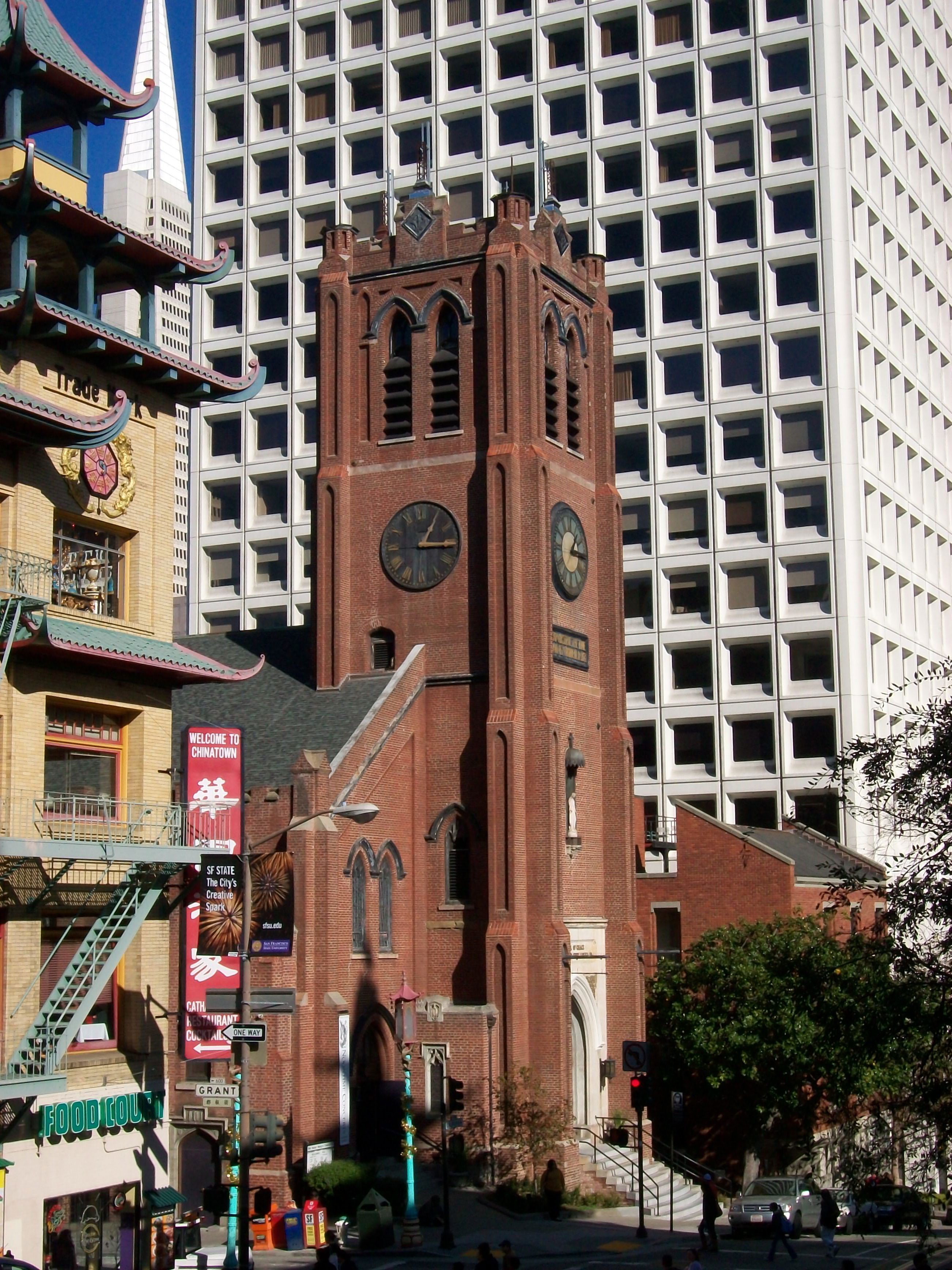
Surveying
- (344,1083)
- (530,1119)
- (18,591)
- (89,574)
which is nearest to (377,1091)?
(344,1083)

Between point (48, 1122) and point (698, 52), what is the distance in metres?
55.1

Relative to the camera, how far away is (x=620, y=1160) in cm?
4194

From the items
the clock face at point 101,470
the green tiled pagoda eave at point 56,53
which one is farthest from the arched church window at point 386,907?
the green tiled pagoda eave at point 56,53

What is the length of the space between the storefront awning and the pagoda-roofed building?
0.11 feet

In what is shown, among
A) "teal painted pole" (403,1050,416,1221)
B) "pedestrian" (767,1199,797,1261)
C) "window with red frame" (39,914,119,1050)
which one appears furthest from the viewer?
"teal painted pole" (403,1050,416,1221)

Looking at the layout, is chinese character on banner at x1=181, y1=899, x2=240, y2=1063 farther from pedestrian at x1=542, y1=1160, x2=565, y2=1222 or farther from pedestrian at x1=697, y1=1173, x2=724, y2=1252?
pedestrian at x1=697, y1=1173, x2=724, y2=1252

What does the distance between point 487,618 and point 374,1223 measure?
15435mm

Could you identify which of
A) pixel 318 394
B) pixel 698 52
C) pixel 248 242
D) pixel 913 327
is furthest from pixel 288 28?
pixel 318 394

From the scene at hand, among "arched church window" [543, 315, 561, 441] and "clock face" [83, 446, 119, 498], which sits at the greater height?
"arched church window" [543, 315, 561, 441]

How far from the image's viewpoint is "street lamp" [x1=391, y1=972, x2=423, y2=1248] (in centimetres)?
3347

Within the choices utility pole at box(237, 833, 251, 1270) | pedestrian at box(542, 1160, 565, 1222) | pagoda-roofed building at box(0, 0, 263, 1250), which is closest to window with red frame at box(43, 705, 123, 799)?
pagoda-roofed building at box(0, 0, 263, 1250)

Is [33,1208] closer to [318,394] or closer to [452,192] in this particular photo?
[318,394]

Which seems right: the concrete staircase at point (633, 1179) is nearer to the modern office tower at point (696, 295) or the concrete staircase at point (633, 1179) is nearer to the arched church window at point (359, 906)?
the arched church window at point (359, 906)

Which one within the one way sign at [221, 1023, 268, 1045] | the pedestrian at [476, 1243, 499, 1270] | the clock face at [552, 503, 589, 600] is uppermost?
the clock face at [552, 503, 589, 600]
